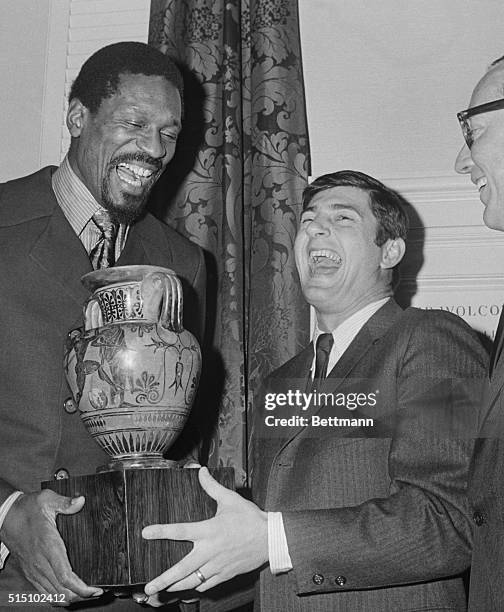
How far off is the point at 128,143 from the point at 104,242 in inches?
9.8

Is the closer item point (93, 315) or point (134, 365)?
point (134, 365)

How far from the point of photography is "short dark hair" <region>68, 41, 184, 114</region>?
2381 mm

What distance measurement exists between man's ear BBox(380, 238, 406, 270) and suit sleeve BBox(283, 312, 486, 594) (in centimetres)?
37

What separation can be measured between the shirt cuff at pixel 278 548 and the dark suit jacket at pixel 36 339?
1.60 ft

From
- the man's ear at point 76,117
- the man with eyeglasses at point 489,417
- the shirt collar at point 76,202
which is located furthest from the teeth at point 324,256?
the man's ear at point 76,117

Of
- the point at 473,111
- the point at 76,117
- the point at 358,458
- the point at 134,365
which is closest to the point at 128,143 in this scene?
the point at 76,117

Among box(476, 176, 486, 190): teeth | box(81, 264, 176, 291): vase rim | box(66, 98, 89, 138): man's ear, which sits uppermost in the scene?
box(66, 98, 89, 138): man's ear

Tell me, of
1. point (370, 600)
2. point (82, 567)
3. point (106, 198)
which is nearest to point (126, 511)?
point (82, 567)

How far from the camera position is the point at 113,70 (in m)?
2.39

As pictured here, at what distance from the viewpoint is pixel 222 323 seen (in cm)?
279

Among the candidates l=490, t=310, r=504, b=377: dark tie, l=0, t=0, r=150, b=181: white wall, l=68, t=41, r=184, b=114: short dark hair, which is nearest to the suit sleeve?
l=490, t=310, r=504, b=377: dark tie

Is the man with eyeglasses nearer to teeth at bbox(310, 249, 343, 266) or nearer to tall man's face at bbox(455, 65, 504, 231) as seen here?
A: tall man's face at bbox(455, 65, 504, 231)

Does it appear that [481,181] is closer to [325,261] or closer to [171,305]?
[325,261]

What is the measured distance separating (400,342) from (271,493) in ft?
1.37
